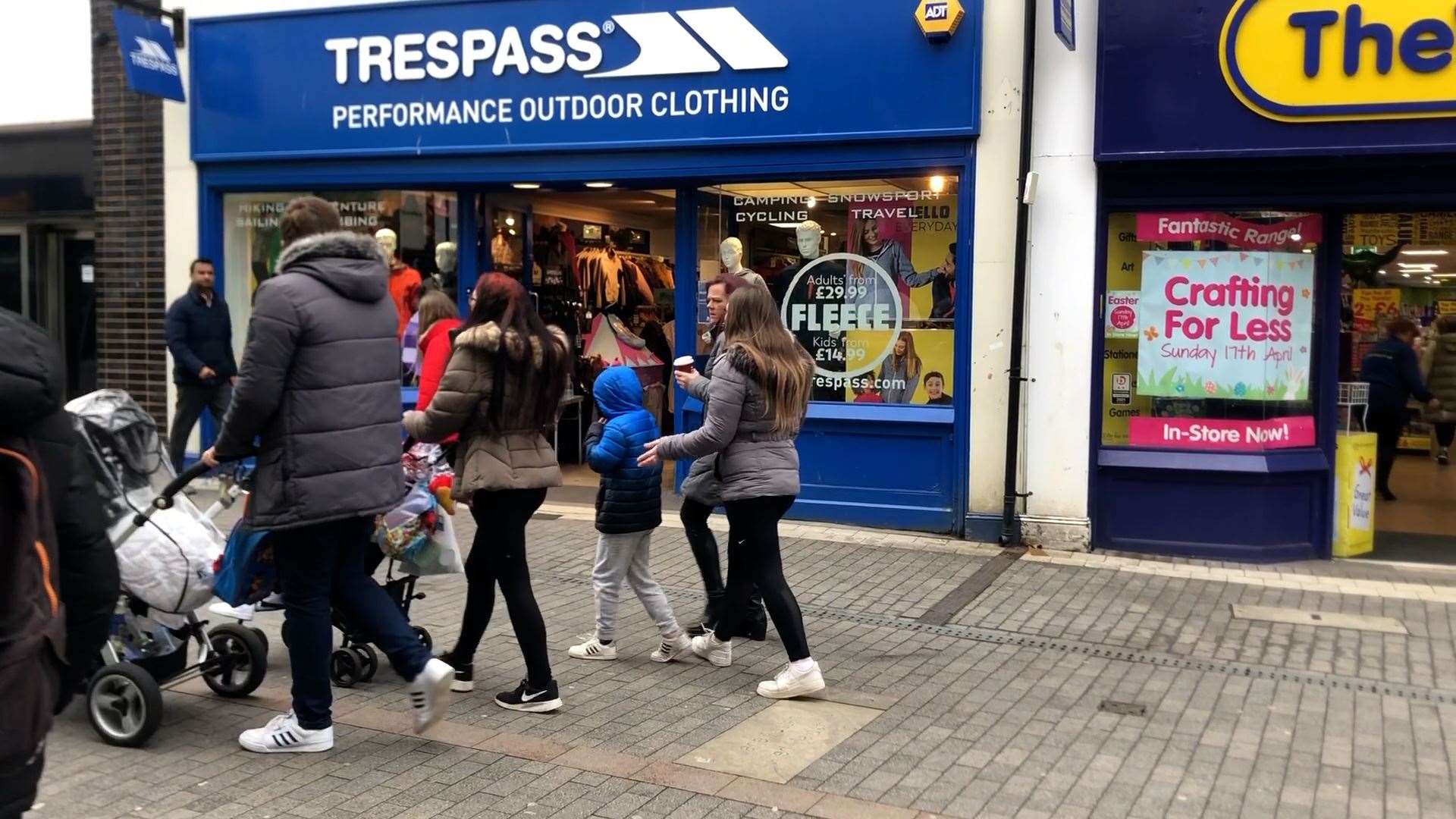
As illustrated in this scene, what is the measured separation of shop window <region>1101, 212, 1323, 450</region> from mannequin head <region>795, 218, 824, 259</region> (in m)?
2.15

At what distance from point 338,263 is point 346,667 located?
1.98m

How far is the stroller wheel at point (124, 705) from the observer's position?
4.89 meters

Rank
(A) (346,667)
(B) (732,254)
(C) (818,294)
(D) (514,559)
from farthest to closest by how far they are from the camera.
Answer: (B) (732,254) < (C) (818,294) < (A) (346,667) < (D) (514,559)

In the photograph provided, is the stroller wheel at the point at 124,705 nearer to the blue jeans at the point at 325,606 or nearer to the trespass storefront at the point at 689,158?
the blue jeans at the point at 325,606

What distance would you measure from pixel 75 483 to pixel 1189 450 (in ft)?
24.9

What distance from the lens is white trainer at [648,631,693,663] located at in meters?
6.18

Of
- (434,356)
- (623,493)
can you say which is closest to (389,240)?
(434,356)

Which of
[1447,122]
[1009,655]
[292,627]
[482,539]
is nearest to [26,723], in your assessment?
[292,627]

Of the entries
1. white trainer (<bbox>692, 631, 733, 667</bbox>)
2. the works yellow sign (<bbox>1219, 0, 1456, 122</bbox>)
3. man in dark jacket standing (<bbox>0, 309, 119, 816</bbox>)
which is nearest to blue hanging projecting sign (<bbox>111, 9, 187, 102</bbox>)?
white trainer (<bbox>692, 631, 733, 667</bbox>)

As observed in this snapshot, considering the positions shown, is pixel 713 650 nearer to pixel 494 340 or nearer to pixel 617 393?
pixel 617 393

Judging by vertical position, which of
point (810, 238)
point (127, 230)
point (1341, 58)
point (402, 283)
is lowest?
point (402, 283)

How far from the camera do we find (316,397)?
4.62m

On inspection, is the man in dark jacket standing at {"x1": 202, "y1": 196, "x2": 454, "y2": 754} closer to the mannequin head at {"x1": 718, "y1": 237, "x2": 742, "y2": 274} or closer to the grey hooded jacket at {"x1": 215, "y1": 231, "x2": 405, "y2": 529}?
the grey hooded jacket at {"x1": 215, "y1": 231, "x2": 405, "y2": 529}

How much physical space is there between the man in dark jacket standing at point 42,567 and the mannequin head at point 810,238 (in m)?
7.32
